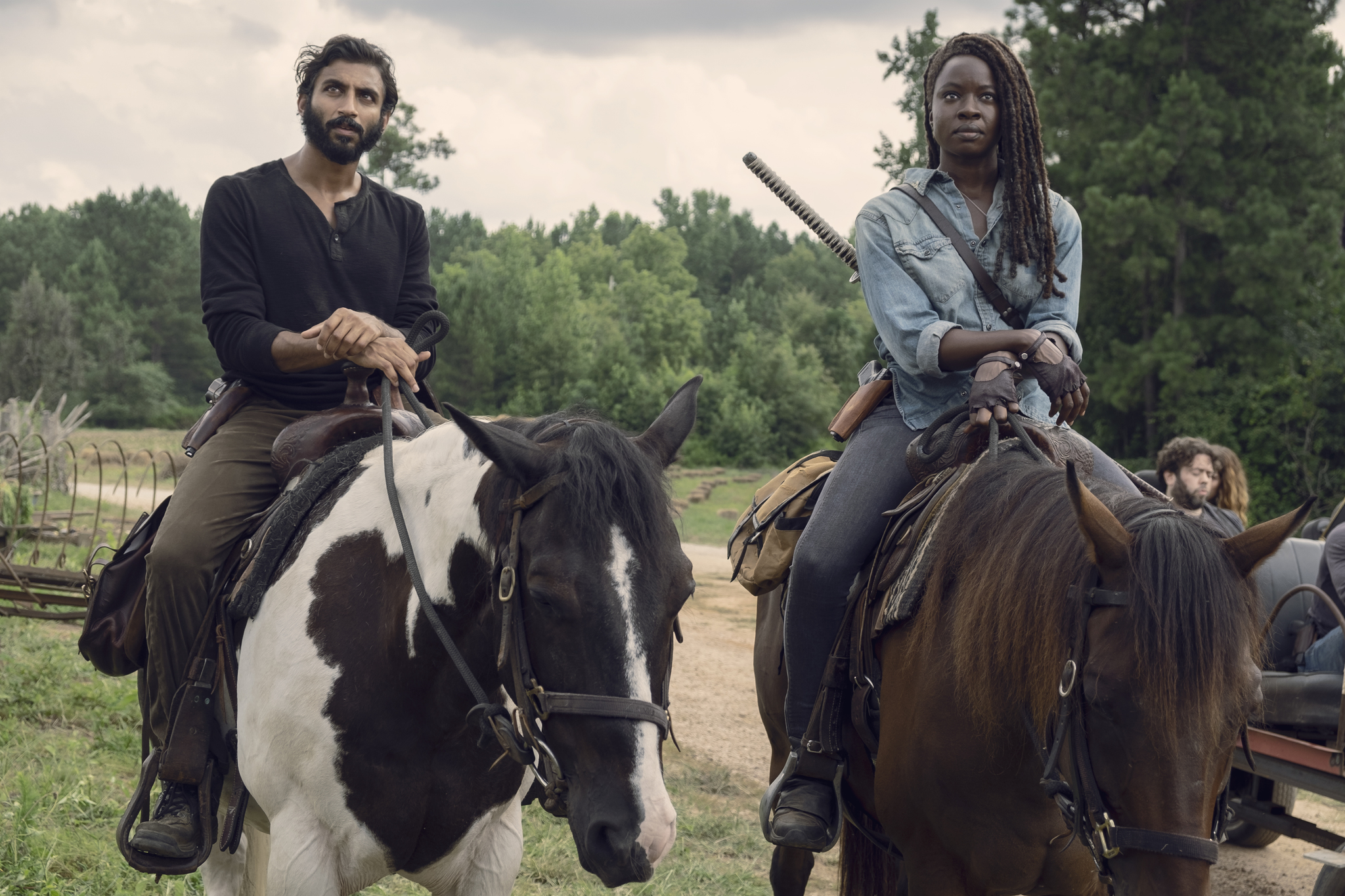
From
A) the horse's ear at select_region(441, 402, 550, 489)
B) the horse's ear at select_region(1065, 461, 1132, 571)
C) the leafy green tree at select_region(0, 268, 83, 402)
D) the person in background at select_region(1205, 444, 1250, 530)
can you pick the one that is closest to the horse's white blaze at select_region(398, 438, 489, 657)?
the horse's ear at select_region(441, 402, 550, 489)

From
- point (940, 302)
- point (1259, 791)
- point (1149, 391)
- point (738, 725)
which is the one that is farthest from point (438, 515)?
point (1149, 391)

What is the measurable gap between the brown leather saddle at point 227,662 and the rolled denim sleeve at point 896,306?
1459 mm

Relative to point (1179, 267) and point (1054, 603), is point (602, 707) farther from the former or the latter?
point (1179, 267)

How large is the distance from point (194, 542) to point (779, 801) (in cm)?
185

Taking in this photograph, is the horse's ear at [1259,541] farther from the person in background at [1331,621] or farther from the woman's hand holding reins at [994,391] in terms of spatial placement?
the person in background at [1331,621]

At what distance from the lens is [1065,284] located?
336 cm

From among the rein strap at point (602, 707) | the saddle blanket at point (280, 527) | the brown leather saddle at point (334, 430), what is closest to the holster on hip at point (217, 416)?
the brown leather saddle at point (334, 430)

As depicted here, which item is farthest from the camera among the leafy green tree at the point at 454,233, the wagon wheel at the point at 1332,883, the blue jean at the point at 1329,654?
the leafy green tree at the point at 454,233

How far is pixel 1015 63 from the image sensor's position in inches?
131

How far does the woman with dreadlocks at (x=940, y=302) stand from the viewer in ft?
10.4

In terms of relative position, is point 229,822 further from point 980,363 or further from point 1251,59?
point 1251,59

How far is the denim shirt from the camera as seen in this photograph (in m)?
3.23

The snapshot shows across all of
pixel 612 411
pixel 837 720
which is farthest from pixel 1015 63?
pixel 612 411

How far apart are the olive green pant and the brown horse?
188 centimetres
